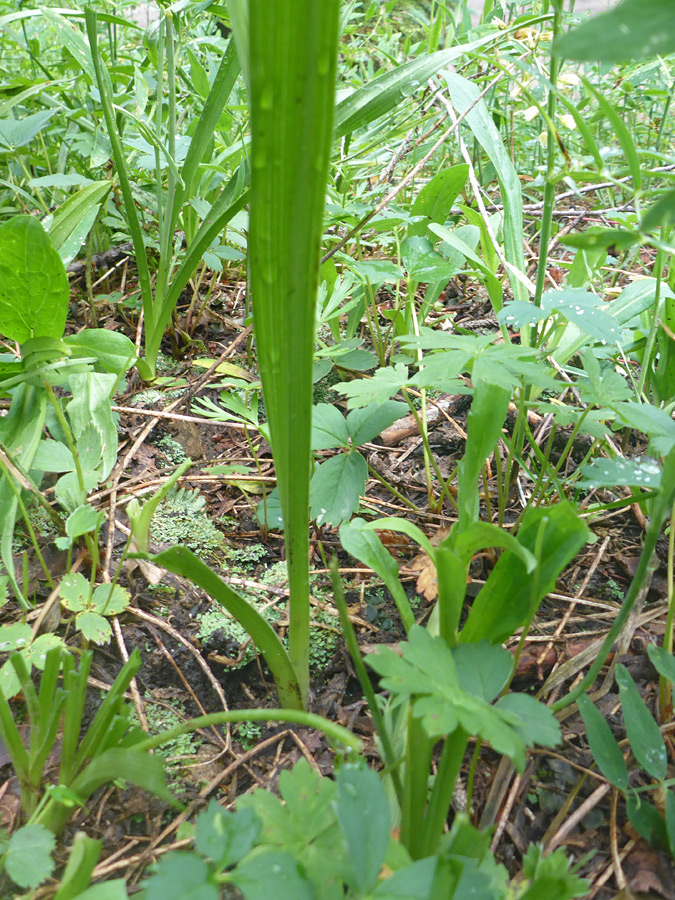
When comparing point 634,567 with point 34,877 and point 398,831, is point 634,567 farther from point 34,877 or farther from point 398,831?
point 34,877

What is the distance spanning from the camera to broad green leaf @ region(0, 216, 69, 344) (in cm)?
98

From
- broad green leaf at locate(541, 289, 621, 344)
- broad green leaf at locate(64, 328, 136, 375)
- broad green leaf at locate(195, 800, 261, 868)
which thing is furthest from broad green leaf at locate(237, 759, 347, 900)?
broad green leaf at locate(64, 328, 136, 375)

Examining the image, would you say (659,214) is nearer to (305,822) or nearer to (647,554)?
(647,554)

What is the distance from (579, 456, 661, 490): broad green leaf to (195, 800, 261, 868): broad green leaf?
0.51 m

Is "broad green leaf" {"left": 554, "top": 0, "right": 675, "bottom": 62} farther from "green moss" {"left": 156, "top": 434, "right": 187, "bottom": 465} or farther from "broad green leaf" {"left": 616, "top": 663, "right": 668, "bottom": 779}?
"green moss" {"left": 156, "top": 434, "right": 187, "bottom": 465}

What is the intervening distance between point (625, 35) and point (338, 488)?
2.35ft

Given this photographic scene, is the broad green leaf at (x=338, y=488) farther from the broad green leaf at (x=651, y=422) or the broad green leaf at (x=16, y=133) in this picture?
the broad green leaf at (x=16, y=133)

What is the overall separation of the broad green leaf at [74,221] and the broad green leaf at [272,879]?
117 cm

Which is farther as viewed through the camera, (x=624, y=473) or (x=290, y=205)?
(x=624, y=473)

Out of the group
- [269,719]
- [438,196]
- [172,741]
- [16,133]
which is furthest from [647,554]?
[16,133]

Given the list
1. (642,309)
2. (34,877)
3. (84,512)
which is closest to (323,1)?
(84,512)

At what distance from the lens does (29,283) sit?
39.9 inches

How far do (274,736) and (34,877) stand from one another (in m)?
0.32

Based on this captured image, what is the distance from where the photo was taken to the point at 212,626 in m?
0.97
